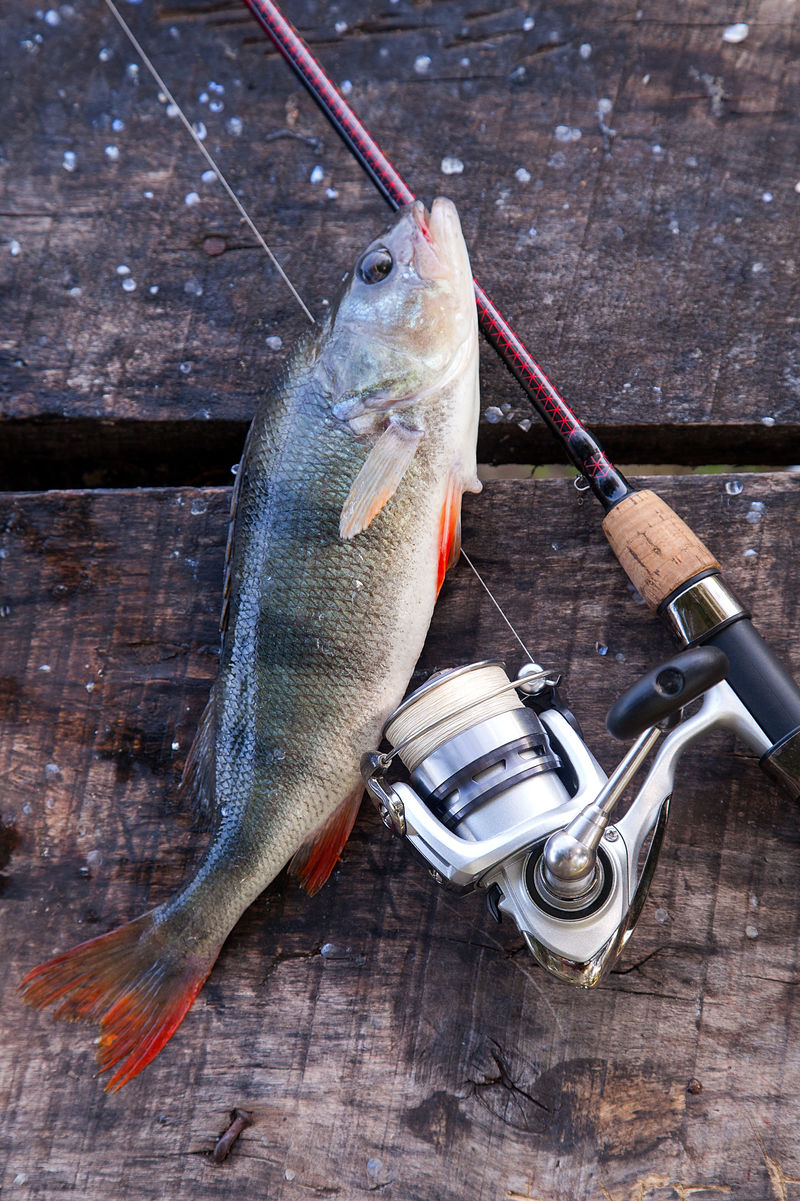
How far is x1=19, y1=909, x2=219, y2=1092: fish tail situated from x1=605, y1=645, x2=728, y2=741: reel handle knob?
39.9 inches

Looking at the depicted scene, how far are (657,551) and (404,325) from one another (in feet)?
2.25

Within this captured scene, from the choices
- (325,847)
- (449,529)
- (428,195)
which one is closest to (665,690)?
(449,529)

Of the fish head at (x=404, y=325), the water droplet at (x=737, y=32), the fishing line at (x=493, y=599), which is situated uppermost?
the water droplet at (x=737, y=32)

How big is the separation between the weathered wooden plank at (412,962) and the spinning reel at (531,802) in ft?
0.73

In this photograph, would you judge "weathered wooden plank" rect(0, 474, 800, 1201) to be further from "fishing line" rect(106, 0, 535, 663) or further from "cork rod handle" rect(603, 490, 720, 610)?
"fishing line" rect(106, 0, 535, 663)

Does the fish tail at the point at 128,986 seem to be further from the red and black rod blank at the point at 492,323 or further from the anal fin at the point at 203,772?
the red and black rod blank at the point at 492,323

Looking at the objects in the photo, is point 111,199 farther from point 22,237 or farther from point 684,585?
point 684,585

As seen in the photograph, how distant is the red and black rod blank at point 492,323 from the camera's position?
5.94 ft

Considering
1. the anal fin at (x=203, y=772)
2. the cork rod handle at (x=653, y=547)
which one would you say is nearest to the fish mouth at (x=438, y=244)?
the cork rod handle at (x=653, y=547)

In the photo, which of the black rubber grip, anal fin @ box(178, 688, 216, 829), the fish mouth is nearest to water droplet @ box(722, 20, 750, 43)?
the fish mouth

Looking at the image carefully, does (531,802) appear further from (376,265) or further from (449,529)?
(376,265)

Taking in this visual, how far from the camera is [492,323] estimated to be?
6.12 feet

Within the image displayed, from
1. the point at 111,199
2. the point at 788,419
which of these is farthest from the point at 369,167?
the point at 788,419

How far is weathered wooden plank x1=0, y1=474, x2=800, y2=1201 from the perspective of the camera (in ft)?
5.62
